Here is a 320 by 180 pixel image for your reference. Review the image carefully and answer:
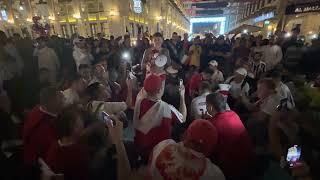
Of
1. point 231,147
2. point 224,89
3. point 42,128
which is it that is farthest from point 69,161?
point 224,89

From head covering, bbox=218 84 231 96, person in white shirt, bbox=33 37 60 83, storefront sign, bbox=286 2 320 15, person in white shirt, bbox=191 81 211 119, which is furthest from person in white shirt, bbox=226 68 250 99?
storefront sign, bbox=286 2 320 15

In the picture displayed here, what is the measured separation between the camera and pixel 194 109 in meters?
3.73

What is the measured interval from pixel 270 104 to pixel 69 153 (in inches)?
115

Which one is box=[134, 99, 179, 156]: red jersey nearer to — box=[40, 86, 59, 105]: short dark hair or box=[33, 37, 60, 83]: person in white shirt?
box=[40, 86, 59, 105]: short dark hair

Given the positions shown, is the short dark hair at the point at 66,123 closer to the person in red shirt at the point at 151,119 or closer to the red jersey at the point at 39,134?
the red jersey at the point at 39,134

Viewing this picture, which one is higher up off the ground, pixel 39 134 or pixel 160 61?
pixel 160 61

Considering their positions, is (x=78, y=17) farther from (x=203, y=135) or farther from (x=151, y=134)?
(x=203, y=135)

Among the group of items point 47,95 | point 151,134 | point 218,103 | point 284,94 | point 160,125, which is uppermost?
point 47,95

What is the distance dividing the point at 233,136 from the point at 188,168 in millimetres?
769

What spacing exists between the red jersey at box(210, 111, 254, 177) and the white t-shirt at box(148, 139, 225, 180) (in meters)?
0.52

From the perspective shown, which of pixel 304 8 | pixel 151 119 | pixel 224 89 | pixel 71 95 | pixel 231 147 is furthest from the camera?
pixel 304 8

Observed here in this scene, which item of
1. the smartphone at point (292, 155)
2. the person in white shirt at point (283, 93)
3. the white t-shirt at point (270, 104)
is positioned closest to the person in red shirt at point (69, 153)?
the smartphone at point (292, 155)

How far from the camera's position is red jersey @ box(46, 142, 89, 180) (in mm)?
1778

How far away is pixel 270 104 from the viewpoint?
3365 mm
